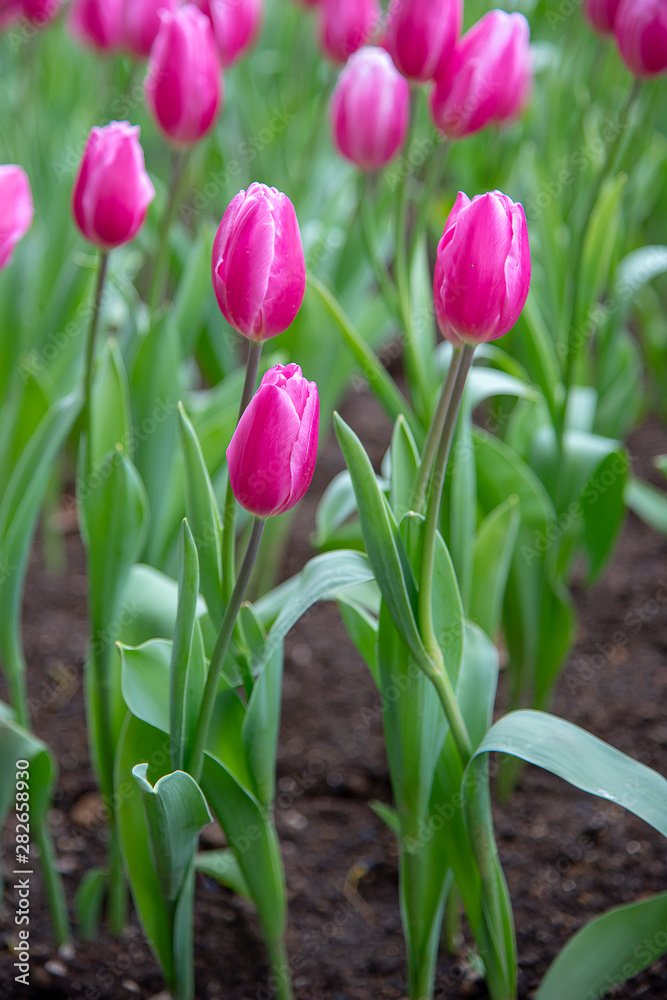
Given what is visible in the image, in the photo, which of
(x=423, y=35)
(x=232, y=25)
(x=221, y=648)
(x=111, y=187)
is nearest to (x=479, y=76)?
(x=423, y=35)

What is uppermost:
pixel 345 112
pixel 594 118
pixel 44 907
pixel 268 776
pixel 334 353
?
pixel 594 118

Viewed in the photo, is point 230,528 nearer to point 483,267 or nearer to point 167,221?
point 483,267

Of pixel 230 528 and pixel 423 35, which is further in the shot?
pixel 423 35

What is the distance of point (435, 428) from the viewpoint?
68cm

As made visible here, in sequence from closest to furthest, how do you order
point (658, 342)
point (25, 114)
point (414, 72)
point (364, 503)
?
point (364, 503) < point (414, 72) < point (25, 114) < point (658, 342)

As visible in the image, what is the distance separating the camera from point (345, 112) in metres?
1.00

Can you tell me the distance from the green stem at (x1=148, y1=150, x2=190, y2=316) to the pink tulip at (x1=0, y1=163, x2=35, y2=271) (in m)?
0.29

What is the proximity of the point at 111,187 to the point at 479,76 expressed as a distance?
1.16ft

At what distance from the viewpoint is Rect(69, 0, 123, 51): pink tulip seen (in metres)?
1.29

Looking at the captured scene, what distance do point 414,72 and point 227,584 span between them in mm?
527

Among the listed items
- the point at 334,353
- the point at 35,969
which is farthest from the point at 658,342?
the point at 35,969

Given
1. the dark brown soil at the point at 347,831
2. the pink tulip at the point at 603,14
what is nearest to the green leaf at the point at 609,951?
the dark brown soil at the point at 347,831

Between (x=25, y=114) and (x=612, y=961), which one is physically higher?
(x=25, y=114)

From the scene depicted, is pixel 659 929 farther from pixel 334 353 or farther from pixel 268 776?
pixel 334 353
